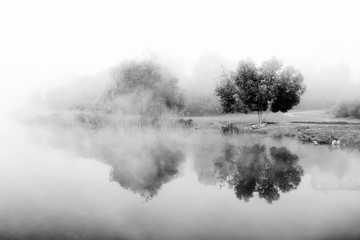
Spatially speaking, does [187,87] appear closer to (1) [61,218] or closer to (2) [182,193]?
(2) [182,193]

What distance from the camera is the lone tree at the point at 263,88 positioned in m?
53.8

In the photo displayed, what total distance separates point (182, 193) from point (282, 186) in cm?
741

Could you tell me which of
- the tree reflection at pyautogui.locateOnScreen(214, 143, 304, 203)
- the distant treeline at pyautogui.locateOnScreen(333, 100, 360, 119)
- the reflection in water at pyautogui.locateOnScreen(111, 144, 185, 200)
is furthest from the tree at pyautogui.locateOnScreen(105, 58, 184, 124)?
the distant treeline at pyautogui.locateOnScreen(333, 100, 360, 119)

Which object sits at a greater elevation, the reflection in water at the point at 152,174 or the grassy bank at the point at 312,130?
the grassy bank at the point at 312,130

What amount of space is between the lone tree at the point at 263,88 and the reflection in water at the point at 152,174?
21955 millimetres

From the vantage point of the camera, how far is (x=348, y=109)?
5878cm

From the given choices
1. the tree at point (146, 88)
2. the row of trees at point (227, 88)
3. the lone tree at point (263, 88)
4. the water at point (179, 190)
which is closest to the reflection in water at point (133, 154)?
the water at point (179, 190)

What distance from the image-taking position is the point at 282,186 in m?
25.7

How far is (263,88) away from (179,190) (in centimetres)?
3298

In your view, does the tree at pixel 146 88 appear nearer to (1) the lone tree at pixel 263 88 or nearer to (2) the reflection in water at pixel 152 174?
(1) the lone tree at pixel 263 88

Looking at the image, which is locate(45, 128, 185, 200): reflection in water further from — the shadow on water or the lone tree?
the lone tree

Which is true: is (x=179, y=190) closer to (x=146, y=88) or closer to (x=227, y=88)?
(x=227, y=88)

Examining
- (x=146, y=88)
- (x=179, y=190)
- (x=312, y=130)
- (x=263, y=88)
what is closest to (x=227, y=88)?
(x=263, y=88)

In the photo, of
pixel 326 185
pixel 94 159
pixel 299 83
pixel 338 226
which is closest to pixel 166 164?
pixel 94 159
